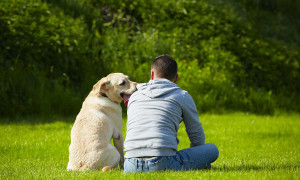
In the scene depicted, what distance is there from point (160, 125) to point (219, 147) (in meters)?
3.33

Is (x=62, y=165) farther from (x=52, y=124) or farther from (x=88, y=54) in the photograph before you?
(x=88, y=54)

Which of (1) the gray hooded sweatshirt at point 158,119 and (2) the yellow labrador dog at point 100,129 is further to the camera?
(2) the yellow labrador dog at point 100,129

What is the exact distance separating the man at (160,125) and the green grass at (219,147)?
21cm

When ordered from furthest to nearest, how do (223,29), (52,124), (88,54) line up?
(223,29) < (88,54) < (52,124)

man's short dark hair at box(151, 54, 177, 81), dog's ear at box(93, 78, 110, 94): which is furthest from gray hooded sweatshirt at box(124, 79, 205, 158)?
dog's ear at box(93, 78, 110, 94)

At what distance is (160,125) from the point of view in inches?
183

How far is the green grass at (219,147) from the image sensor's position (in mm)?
4684

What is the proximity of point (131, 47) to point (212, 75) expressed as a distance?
2570mm

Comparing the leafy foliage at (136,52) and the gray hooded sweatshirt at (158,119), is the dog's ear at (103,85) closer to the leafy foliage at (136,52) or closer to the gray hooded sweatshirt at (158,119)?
the gray hooded sweatshirt at (158,119)

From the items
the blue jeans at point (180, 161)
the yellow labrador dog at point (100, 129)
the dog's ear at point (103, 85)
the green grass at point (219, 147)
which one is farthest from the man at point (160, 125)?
the dog's ear at point (103, 85)

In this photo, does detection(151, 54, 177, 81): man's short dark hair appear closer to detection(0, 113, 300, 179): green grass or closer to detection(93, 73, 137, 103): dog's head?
detection(93, 73, 137, 103): dog's head

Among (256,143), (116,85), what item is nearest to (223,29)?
(256,143)

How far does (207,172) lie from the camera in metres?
4.75

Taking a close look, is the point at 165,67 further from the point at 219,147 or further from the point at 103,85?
the point at 219,147
